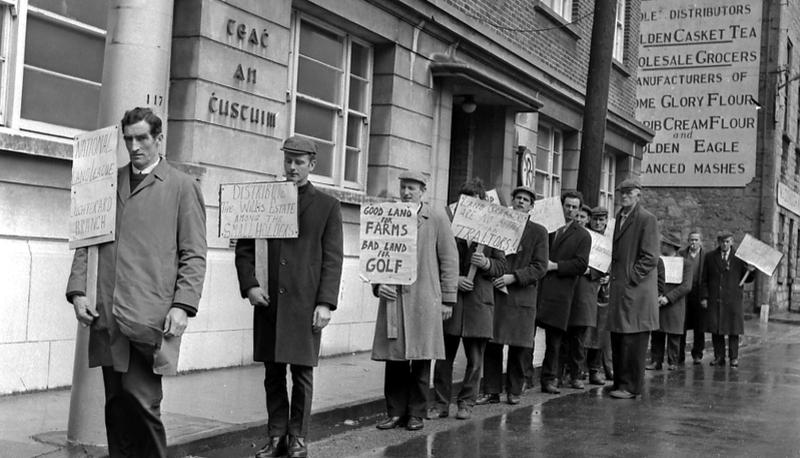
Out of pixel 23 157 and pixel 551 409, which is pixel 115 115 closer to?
pixel 23 157

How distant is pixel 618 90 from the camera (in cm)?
Answer: 2178

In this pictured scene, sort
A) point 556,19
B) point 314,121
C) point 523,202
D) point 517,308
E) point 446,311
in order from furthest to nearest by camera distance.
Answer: point 556,19 < point 314,121 < point 517,308 < point 523,202 < point 446,311

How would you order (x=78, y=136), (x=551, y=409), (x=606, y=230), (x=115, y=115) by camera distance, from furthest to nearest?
(x=606, y=230), (x=551, y=409), (x=115, y=115), (x=78, y=136)

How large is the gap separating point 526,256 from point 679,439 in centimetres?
230

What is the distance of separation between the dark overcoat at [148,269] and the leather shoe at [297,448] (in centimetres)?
165

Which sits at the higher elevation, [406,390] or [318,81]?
[318,81]

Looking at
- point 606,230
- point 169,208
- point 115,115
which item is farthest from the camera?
point 606,230

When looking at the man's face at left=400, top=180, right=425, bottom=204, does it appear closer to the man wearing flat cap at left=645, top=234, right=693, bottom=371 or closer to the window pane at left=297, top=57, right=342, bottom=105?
the window pane at left=297, top=57, right=342, bottom=105

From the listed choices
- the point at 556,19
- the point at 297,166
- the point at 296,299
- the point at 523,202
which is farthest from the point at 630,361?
the point at 556,19

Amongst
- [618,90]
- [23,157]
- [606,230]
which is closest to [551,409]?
[606,230]

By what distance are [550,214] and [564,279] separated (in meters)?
0.69

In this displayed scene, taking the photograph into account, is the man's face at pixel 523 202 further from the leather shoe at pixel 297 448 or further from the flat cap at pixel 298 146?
the leather shoe at pixel 297 448

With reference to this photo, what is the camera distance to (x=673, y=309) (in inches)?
543

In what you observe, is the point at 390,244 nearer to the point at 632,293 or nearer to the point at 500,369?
the point at 500,369
